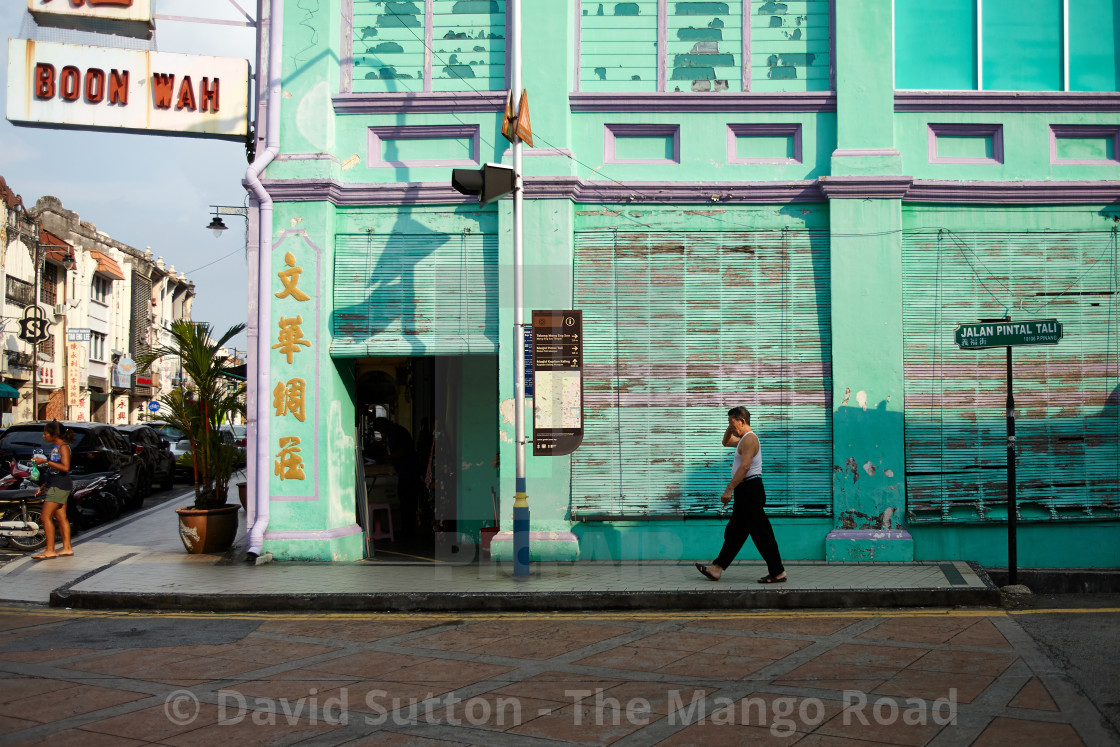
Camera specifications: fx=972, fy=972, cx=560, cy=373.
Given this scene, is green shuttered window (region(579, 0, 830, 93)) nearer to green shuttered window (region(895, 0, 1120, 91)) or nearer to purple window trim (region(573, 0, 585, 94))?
purple window trim (region(573, 0, 585, 94))

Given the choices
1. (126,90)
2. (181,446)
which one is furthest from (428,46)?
(181,446)

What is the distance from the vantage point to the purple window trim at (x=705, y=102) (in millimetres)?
11273

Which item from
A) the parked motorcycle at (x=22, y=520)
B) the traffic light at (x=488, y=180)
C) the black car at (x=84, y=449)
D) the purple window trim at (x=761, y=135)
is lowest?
the parked motorcycle at (x=22, y=520)

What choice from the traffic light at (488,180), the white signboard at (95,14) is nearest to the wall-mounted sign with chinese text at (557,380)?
the traffic light at (488,180)

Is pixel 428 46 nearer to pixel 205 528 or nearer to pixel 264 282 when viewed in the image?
pixel 264 282

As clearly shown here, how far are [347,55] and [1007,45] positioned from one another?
7.78m

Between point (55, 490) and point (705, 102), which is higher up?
point (705, 102)

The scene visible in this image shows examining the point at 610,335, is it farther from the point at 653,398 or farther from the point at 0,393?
the point at 0,393

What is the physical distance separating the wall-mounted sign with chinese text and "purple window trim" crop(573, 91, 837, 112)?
2.67 metres

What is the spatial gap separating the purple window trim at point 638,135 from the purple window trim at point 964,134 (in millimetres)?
2904

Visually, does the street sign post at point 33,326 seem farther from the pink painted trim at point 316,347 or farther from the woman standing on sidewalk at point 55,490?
the pink painted trim at point 316,347

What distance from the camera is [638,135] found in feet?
37.7

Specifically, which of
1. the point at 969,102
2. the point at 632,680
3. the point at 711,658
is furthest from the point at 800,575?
the point at 969,102

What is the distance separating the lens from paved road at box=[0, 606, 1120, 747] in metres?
5.06
